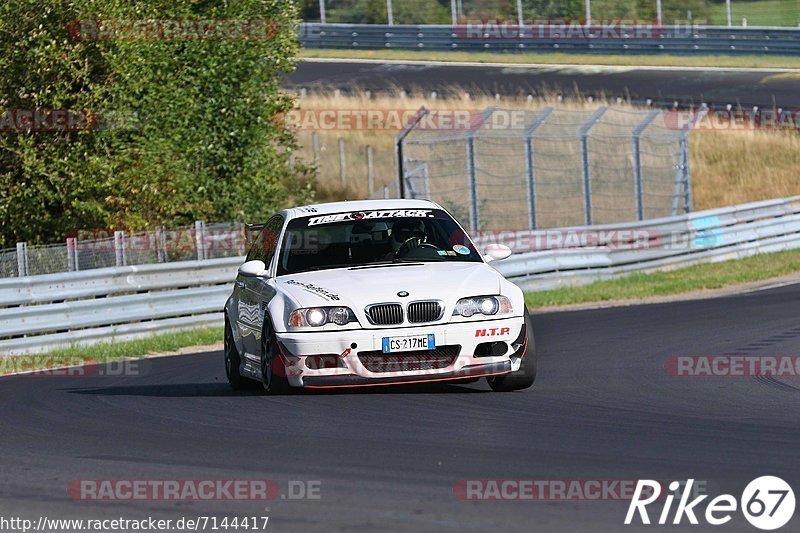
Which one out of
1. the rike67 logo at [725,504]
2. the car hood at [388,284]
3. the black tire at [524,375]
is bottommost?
the black tire at [524,375]

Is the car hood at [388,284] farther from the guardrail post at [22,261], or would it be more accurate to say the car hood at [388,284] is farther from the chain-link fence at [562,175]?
the chain-link fence at [562,175]

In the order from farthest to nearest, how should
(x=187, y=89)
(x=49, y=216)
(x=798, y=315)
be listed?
1. (x=187, y=89)
2. (x=49, y=216)
3. (x=798, y=315)

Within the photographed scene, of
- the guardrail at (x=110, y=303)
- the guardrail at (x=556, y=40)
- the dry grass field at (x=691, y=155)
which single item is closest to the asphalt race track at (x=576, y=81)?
the guardrail at (x=556, y=40)

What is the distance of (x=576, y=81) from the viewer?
4653cm

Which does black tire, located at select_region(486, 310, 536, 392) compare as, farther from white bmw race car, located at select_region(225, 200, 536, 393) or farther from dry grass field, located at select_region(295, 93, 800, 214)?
dry grass field, located at select_region(295, 93, 800, 214)

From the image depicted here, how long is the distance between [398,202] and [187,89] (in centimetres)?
1504

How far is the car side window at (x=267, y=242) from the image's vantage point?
39.0ft

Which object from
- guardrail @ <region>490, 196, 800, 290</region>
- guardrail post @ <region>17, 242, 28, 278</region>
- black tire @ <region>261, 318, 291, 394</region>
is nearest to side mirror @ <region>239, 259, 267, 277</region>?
black tire @ <region>261, 318, 291, 394</region>

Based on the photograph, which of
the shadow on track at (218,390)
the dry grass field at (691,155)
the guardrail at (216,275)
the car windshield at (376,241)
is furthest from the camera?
the dry grass field at (691,155)

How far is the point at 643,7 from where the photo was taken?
180ft

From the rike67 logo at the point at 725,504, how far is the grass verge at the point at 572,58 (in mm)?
41915

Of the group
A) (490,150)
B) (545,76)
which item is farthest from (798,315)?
(545,76)

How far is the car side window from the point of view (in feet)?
39.0

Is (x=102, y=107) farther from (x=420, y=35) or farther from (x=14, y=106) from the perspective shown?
(x=420, y=35)
